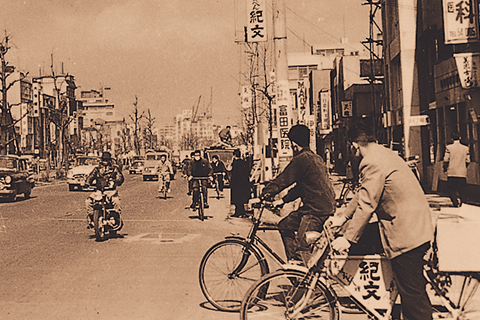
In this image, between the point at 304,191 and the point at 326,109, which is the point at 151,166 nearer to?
the point at 326,109

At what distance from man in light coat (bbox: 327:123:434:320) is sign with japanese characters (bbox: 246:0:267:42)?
15345 millimetres

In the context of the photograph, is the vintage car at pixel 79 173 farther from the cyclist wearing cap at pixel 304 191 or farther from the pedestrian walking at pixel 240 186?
the cyclist wearing cap at pixel 304 191

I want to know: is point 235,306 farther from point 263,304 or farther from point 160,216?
point 160,216

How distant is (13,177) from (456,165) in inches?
717

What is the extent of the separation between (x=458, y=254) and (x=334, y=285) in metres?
1.10

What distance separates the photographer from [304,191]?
241 inches

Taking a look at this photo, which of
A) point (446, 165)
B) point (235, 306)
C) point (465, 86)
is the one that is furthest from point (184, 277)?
point (465, 86)

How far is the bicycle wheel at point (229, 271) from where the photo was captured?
616cm

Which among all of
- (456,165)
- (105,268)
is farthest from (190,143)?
(105,268)

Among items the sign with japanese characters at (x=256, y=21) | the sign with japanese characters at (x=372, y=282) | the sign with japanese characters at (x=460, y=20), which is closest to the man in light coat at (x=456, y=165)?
the sign with japanese characters at (x=460, y=20)

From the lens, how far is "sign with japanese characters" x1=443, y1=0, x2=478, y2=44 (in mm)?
20266

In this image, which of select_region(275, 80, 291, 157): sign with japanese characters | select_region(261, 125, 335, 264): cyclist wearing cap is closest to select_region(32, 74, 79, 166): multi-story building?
select_region(275, 80, 291, 157): sign with japanese characters

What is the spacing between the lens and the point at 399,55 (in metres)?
31.3

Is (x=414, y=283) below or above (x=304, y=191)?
below
